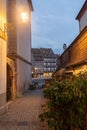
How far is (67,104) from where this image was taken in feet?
22.1

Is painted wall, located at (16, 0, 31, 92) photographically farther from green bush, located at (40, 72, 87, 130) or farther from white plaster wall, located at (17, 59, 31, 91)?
green bush, located at (40, 72, 87, 130)

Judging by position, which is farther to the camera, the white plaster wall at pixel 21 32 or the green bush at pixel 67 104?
the white plaster wall at pixel 21 32

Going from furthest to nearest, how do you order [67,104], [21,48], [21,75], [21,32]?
[21,32]
[21,48]
[21,75]
[67,104]

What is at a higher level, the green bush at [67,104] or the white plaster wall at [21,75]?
the white plaster wall at [21,75]

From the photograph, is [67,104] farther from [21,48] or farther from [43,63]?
[43,63]

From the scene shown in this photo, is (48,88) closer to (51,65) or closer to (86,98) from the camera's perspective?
(86,98)

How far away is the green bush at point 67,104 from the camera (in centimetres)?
660

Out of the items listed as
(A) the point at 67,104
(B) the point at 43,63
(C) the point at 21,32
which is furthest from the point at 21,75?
(B) the point at 43,63

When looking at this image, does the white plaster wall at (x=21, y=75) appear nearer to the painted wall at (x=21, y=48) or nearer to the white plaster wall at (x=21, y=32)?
the painted wall at (x=21, y=48)

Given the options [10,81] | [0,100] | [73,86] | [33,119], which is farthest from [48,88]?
[10,81]

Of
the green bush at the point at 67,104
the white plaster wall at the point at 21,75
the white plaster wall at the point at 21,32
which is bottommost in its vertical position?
the green bush at the point at 67,104

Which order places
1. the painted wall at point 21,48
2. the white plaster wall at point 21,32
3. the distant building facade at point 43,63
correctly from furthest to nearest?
the distant building facade at point 43,63, the white plaster wall at point 21,32, the painted wall at point 21,48

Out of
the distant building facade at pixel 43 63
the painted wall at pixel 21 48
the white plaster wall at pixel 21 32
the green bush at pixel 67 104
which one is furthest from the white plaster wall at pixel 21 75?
the distant building facade at pixel 43 63

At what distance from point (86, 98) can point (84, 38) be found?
10.2 meters
